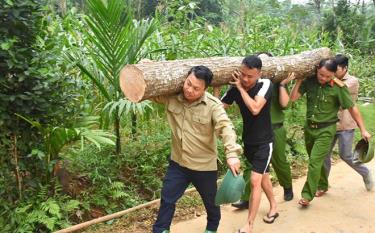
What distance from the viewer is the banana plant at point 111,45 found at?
444cm

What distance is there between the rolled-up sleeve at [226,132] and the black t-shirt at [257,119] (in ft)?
1.91

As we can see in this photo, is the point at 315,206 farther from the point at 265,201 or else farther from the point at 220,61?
the point at 220,61

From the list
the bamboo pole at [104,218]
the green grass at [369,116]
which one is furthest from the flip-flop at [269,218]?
the green grass at [369,116]

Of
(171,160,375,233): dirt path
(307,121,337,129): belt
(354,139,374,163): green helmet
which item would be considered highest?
(307,121,337,129): belt

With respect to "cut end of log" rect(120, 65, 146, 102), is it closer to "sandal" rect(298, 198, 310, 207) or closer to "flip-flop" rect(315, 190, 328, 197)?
"sandal" rect(298, 198, 310, 207)

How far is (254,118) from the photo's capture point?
3.92m

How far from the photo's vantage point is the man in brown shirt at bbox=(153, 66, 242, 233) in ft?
10.9

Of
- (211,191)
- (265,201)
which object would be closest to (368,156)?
(265,201)

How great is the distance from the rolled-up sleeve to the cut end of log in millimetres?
606

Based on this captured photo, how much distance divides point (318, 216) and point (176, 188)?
6.19 ft

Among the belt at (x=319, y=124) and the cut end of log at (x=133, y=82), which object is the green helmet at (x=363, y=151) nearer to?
the belt at (x=319, y=124)

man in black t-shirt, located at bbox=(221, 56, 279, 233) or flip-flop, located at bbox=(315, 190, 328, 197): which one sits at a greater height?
man in black t-shirt, located at bbox=(221, 56, 279, 233)

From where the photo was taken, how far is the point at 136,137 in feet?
18.3

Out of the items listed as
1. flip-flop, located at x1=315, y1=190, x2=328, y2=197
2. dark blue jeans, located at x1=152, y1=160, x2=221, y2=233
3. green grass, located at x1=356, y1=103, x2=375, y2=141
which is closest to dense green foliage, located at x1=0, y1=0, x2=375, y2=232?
dark blue jeans, located at x1=152, y1=160, x2=221, y2=233
